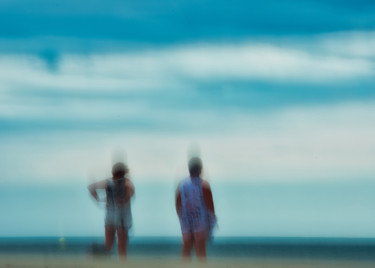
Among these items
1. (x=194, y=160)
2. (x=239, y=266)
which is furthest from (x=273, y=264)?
(x=194, y=160)

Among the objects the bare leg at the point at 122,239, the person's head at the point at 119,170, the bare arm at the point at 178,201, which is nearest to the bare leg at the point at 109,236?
the bare leg at the point at 122,239

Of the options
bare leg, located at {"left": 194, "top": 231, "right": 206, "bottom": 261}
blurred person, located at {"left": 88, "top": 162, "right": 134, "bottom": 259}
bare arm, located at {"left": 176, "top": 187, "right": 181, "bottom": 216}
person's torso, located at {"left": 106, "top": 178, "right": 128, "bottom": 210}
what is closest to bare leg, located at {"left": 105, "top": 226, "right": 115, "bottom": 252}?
blurred person, located at {"left": 88, "top": 162, "right": 134, "bottom": 259}

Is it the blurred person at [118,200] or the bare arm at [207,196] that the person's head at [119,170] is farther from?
the bare arm at [207,196]

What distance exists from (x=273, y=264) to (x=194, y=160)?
2.00 meters

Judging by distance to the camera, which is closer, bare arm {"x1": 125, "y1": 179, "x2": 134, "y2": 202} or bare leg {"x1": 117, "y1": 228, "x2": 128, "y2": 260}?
bare arm {"x1": 125, "y1": 179, "x2": 134, "y2": 202}

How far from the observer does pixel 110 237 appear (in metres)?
10.8

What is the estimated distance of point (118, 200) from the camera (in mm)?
10594

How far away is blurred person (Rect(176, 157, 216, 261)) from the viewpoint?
1017 cm

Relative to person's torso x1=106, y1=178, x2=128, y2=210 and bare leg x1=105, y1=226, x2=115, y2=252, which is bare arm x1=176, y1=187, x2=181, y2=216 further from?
bare leg x1=105, y1=226, x2=115, y2=252

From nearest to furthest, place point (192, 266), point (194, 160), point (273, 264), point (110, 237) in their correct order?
point (192, 266)
point (273, 264)
point (194, 160)
point (110, 237)

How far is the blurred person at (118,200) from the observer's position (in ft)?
34.6

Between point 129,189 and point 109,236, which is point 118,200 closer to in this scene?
point 129,189

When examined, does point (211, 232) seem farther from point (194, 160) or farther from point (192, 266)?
point (192, 266)

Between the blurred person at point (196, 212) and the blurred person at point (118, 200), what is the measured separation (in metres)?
0.89
